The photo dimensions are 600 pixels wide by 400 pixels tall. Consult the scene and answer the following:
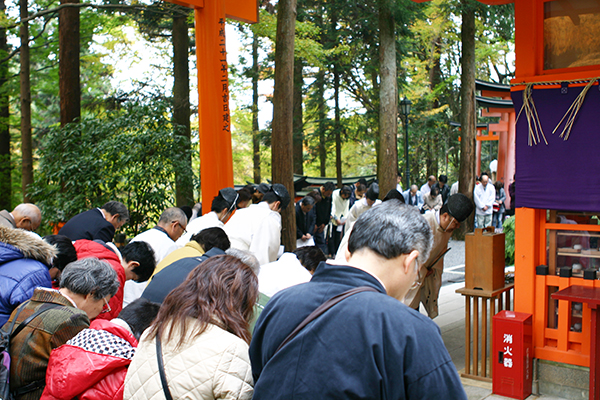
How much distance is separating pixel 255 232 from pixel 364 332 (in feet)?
14.5

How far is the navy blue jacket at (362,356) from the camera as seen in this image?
4.50ft

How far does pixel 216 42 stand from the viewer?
7.59 metres

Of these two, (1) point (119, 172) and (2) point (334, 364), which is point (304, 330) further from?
(1) point (119, 172)

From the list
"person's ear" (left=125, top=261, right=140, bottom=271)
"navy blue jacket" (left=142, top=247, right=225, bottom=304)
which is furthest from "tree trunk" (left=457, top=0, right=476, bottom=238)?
"navy blue jacket" (left=142, top=247, right=225, bottom=304)

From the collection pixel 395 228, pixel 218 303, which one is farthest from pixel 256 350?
pixel 395 228

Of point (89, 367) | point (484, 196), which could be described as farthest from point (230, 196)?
point (484, 196)

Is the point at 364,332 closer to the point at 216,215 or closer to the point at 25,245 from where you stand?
the point at 25,245

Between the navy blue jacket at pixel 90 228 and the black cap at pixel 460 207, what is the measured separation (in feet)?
12.3

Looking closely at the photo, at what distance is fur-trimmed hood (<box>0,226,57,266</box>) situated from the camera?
3146 millimetres

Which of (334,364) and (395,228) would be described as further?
(395,228)

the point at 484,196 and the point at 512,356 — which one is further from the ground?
the point at 484,196

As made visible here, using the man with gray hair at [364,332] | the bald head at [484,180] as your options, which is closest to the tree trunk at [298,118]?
the bald head at [484,180]

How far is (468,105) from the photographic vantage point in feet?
47.9

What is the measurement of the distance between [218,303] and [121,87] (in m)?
16.0
